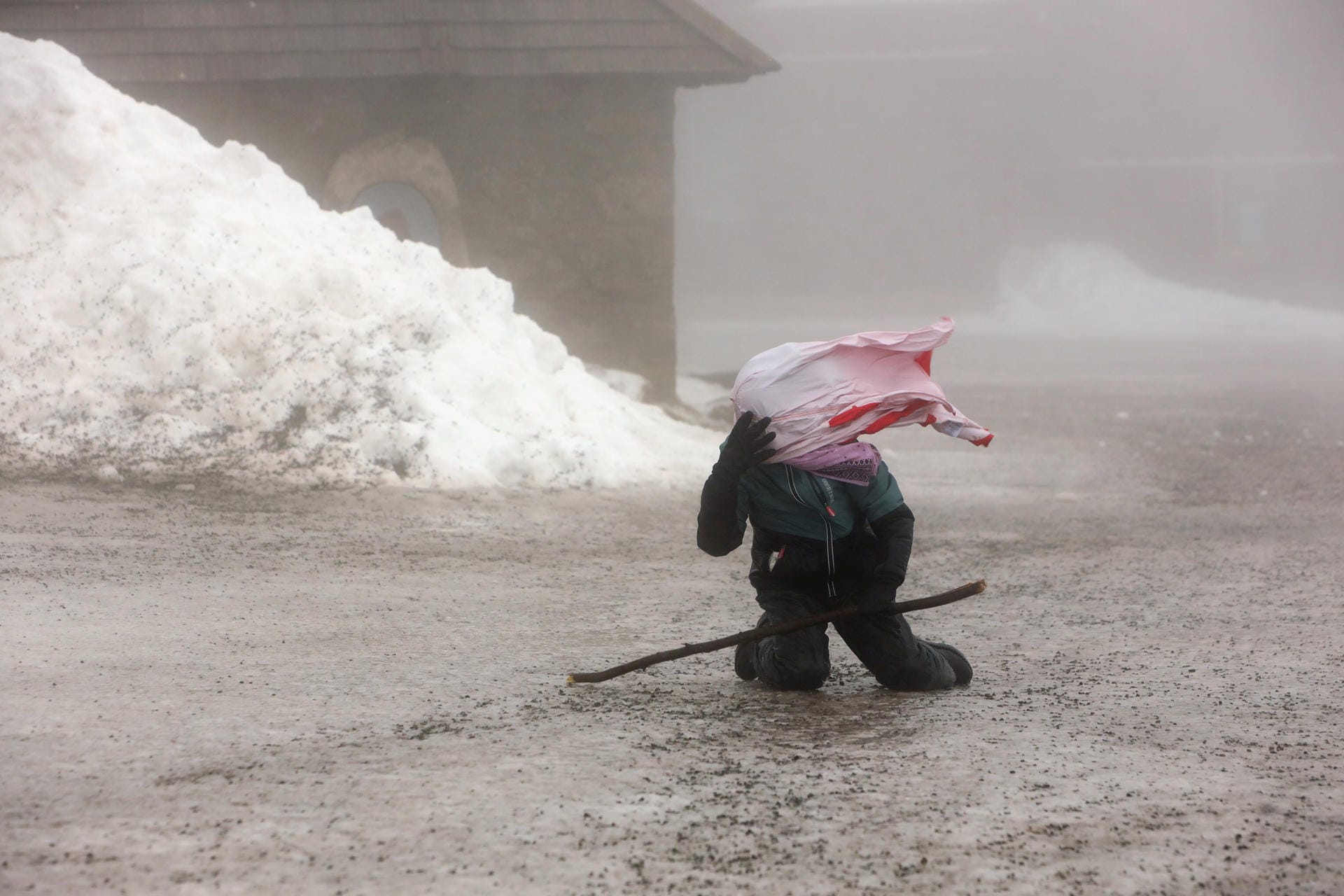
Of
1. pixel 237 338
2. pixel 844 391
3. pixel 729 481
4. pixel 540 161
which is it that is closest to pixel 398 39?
pixel 540 161

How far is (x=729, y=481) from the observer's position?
3135 mm

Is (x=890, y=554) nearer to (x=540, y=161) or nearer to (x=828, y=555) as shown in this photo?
(x=828, y=555)

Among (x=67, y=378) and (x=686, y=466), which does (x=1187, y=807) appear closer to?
(x=686, y=466)

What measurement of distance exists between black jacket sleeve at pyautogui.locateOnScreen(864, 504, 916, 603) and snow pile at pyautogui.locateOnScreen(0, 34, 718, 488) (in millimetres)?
3594

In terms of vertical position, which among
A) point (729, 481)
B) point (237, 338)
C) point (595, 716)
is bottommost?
point (595, 716)

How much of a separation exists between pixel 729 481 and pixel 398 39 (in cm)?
915

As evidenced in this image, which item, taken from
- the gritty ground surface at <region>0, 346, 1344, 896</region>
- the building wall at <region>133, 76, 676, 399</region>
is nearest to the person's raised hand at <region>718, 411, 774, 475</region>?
the gritty ground surface at <region>0, 346, 1344, 896</region>

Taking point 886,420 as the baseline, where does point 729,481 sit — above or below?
below

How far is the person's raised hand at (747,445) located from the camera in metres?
3.10

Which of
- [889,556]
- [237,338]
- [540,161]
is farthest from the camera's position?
[540,161]

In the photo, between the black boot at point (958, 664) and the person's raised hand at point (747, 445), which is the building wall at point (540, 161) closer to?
the black boot at point (958, 664)

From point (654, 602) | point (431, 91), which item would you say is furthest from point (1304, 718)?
point (431, 91)

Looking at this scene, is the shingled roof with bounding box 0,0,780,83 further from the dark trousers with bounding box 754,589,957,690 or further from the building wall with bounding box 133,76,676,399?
the dark trousers with bounding box 754,589,957,690

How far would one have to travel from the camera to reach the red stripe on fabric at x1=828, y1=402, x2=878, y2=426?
127 inches
